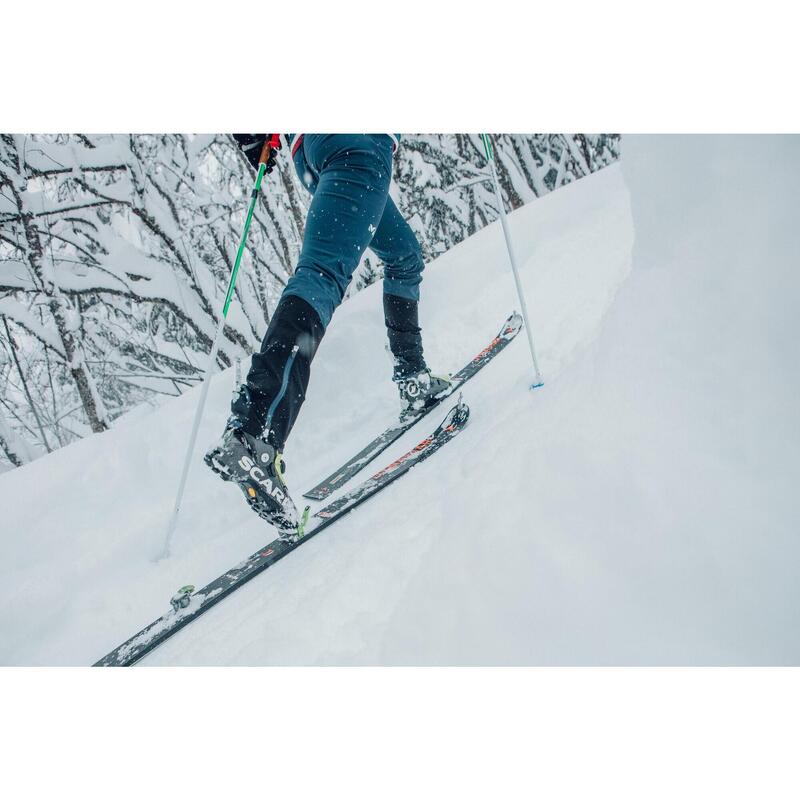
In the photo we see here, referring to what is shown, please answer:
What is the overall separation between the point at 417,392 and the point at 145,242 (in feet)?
21.1

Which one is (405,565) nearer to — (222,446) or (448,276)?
(222,446)

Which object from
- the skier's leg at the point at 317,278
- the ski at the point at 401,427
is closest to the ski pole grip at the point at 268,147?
the skier's leg at the point at 317,278

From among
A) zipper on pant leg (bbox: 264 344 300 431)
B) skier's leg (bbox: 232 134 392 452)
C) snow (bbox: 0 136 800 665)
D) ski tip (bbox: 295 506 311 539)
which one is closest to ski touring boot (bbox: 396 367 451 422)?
snow (bbox: 0 136 800 665)

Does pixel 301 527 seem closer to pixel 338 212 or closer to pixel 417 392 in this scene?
pixel 338 212

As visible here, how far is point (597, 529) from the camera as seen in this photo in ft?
3.46

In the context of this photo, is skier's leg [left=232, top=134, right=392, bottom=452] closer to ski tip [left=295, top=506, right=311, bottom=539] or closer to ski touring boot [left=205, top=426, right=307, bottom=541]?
ski touring boot [left=205, top=426, right=307, bottom=541]

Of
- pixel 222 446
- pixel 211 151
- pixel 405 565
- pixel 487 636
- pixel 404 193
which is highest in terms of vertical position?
pixel 404 193

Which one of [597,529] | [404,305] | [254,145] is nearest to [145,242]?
[254,145]

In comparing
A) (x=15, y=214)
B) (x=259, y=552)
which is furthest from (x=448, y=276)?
(x=15, y=214)

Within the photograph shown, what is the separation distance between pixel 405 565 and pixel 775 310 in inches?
44.8

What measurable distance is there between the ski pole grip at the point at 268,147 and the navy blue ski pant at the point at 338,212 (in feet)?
1.23

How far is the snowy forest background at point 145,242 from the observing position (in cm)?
592

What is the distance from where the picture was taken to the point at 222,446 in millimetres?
1348

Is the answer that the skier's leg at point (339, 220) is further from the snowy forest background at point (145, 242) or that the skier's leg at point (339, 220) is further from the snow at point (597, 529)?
the snowy forest background at point (145, 242)
